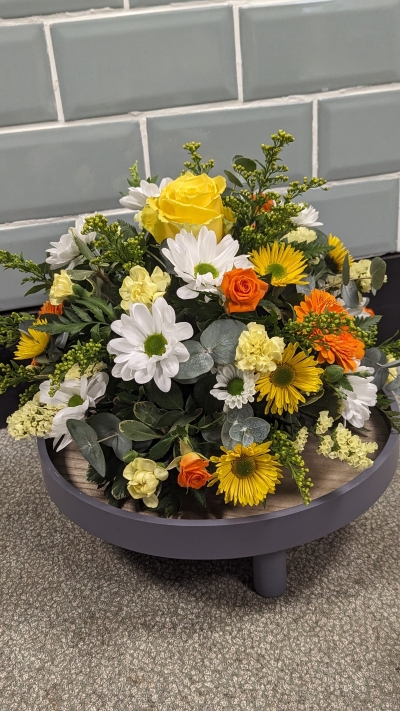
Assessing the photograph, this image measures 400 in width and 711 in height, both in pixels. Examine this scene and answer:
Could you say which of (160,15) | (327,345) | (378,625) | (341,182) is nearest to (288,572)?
(378,625)

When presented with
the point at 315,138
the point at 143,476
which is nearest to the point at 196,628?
the point at 143,476

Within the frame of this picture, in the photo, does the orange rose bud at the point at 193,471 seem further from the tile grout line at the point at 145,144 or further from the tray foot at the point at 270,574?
the tile grout line at the point at 145,144

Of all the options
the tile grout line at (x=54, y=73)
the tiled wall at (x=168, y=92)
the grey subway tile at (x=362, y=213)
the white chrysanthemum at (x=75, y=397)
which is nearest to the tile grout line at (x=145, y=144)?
the tiled wall at (x=168, y=92)

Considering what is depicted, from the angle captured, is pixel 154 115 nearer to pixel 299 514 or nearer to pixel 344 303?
pixel 344 303

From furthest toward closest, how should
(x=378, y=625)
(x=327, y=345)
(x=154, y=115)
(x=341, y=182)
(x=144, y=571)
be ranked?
(x=341, y=182) < (x=154, y=115) < (x=144, y=571) < (x=378, y=625) < (x=327, y=345)

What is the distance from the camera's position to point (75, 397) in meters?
0.77

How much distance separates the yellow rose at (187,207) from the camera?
2.33 feet

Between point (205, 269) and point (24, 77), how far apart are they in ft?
2.15

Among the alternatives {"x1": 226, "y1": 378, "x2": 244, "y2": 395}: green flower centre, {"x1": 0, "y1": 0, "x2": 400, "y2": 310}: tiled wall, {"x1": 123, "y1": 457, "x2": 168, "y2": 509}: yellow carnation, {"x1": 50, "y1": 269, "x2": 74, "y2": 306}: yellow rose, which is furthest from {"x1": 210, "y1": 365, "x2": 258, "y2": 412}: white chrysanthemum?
{"x1": 0, "y1": 0, "x2": 400, "y2": 310}: tiled wall

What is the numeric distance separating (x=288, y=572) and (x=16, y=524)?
1.57ft

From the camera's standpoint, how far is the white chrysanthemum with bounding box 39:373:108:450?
2.41 ft

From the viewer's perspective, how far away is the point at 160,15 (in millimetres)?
1099

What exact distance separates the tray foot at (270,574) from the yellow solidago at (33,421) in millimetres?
341

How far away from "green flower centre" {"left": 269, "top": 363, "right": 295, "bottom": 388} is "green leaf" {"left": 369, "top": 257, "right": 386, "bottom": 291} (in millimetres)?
230
